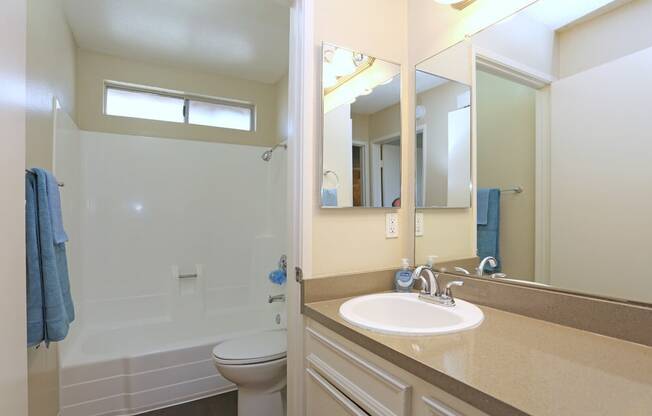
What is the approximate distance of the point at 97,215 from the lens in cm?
261

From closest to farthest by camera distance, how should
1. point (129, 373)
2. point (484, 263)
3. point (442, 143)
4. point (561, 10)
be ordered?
point (561, 10), point (484, 263), point (442, 143), point (129, 373)

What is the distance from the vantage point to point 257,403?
175 centimetres

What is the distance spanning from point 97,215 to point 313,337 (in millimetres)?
2324

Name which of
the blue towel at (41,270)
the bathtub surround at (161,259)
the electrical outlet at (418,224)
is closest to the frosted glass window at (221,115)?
the bathtub surround at (161,259)

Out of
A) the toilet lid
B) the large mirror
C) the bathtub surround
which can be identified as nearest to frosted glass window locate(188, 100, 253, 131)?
the bathtub surround

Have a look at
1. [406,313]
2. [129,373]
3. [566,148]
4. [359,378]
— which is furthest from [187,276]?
[566,148]

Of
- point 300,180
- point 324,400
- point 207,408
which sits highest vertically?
point 300,180

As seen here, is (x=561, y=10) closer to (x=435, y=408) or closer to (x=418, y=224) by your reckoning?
(x=418, y=224)

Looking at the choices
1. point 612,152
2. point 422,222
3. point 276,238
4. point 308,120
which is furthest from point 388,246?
point 276,238

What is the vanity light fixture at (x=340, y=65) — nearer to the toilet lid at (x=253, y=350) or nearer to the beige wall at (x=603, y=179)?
the beige wall at (x=603, y=179)

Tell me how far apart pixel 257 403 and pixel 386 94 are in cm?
179

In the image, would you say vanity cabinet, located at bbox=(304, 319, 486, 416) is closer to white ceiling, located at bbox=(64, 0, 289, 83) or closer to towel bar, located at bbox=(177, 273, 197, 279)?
towel bar, located at bbox=(177, 273, 197, 279)

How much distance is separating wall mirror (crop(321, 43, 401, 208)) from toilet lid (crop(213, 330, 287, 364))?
0.93 meters

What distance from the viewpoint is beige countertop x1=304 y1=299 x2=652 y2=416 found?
1.97ft
